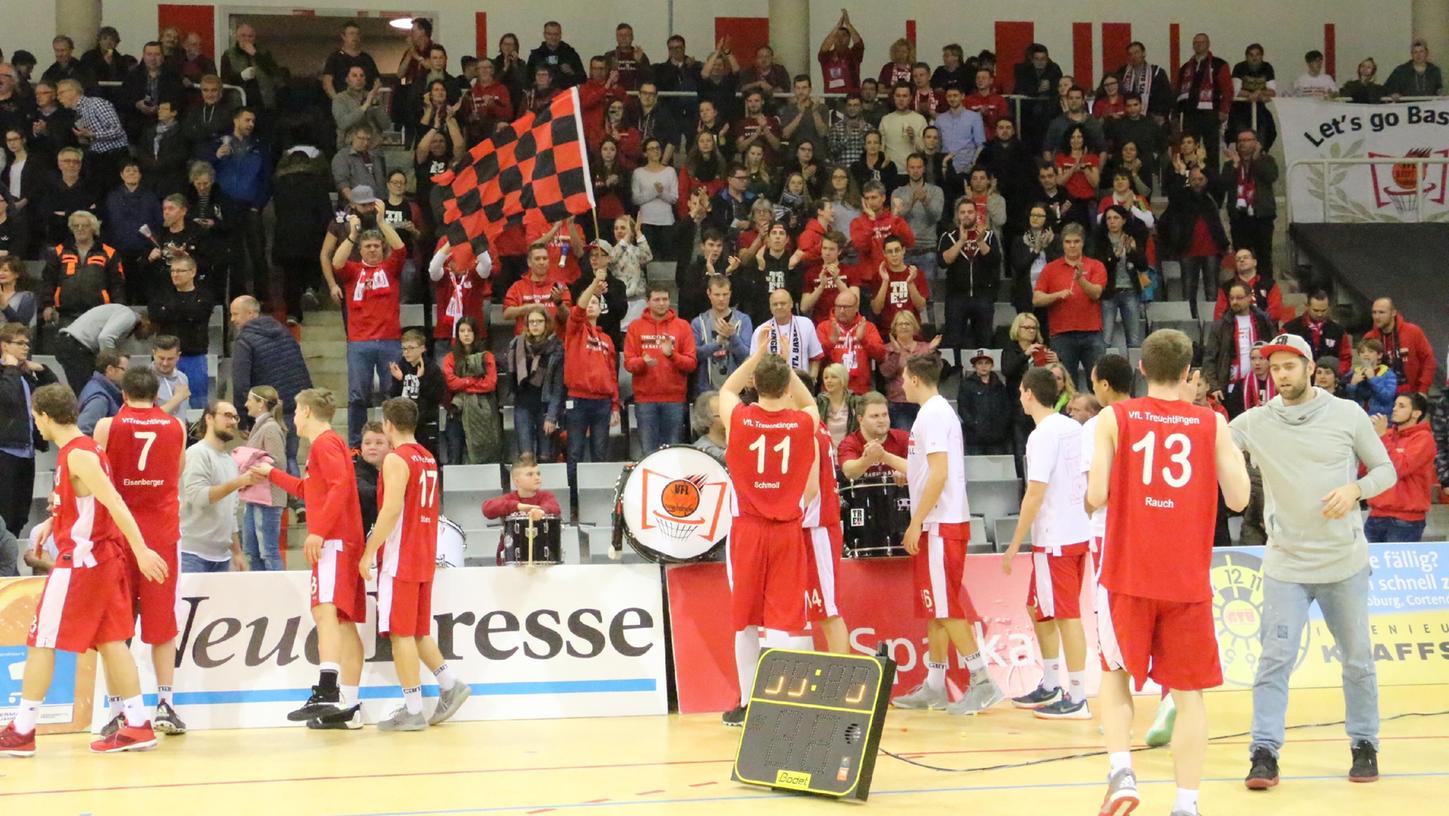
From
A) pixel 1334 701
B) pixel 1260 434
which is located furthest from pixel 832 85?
pixel 1260 434

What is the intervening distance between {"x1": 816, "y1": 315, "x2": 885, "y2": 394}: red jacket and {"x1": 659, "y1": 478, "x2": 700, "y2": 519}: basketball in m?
4.28

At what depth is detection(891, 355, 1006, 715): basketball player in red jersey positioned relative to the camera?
9.96 meters

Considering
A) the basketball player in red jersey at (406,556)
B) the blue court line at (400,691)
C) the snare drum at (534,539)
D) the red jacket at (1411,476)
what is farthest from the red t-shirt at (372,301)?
the red jacket at (1411,476)

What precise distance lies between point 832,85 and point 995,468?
729cm

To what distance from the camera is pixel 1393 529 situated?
13.4m

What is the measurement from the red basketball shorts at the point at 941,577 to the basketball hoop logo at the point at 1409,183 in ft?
38.2

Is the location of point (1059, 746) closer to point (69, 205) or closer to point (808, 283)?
point (808, 283)


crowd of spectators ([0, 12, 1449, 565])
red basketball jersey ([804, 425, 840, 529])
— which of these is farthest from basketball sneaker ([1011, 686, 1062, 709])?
crowd of spectators ([0, 12, 1449, 565])

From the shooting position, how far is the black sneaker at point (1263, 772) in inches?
299

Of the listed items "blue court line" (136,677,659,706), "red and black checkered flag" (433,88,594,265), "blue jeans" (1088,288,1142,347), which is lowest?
"blue court line" (136,677,659,706)

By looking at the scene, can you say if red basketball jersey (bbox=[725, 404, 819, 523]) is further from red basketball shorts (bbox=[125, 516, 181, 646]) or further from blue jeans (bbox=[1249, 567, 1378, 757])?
red basketball shorts (bbox=[125, 516, 181, 646])

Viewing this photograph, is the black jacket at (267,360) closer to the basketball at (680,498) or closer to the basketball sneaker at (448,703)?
the basketball sneaker at (448,703)

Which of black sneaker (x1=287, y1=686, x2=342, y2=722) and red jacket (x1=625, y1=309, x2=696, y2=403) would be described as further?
red jacket (x1=625, y1=309, x2=696, y2=403)

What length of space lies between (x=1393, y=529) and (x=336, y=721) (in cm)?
877
